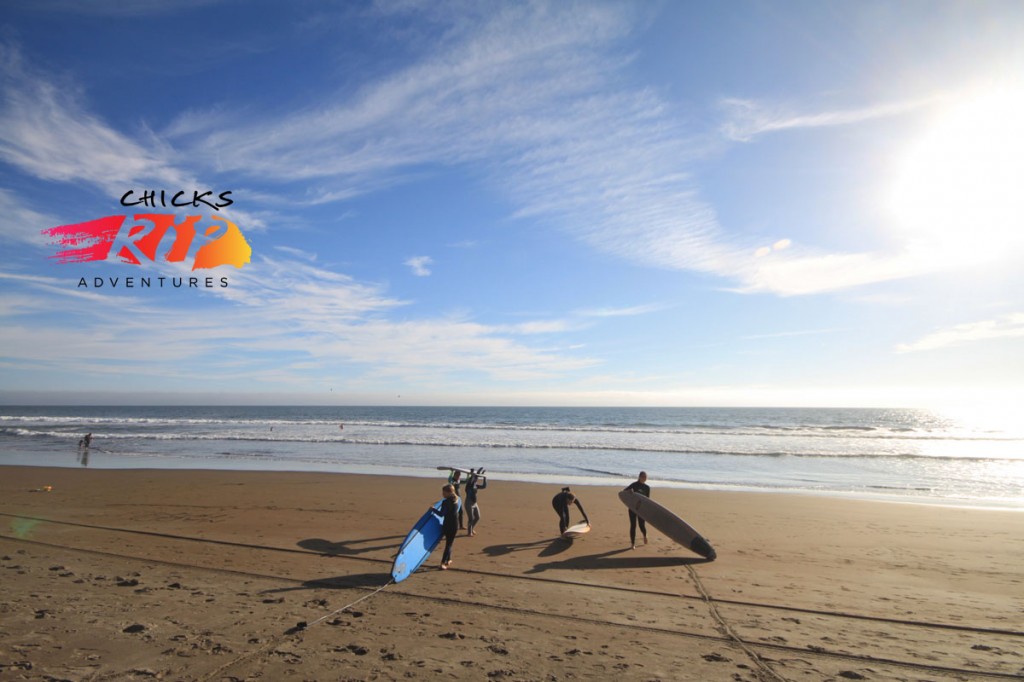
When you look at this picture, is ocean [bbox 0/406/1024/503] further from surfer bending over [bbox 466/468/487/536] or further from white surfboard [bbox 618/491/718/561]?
white surfboard [bbox 618/491/718/561]

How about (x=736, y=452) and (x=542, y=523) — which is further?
(x=736, y=452)

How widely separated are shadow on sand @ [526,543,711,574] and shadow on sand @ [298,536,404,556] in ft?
10.2

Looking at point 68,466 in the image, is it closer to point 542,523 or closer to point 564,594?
point 542,523

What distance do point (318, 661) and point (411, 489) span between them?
12468mm

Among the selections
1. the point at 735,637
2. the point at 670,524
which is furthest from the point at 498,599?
the point at 670,524

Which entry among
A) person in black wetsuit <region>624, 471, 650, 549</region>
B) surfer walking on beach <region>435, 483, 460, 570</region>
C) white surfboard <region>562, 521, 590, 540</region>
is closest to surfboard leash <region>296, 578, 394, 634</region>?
surfer walking on beach <region>435, 483, 460, 570</region>

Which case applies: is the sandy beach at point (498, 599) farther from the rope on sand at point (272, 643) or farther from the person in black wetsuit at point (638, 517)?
the person in black wetsuit at point (638, 517)

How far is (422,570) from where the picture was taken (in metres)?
8.38

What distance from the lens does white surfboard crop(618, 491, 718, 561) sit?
9531 mm

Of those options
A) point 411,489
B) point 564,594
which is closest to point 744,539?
point 564,594

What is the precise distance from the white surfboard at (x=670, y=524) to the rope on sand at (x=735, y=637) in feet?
3.95

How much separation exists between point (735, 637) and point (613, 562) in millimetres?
3388

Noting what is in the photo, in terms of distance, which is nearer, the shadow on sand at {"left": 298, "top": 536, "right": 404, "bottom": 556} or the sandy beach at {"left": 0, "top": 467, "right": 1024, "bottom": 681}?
the sandy beach at {"left": 0, "top": 467, "right": 1024, "bottom": 681}

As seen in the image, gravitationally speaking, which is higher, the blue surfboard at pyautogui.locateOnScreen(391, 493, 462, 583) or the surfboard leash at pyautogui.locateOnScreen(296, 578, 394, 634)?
the blue surfboard at pyautogui.locateOnScreen(391, 493, 462, 583)
